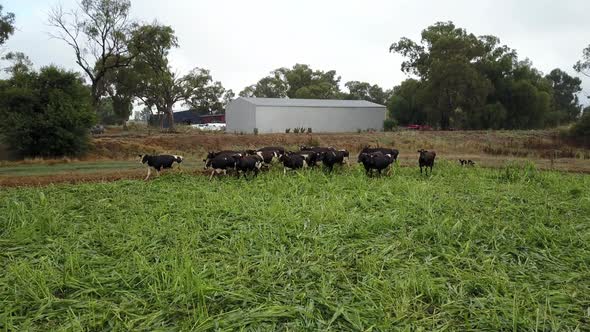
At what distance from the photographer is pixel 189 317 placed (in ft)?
17.3

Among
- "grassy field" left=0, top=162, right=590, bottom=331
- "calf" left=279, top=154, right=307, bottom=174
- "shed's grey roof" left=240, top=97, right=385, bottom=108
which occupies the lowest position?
"grassy field" left=0, top=162, right=590, bottom=331

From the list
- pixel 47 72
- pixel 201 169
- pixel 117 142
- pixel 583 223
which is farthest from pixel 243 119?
pixel 583 223

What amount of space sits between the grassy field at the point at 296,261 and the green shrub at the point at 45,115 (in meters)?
13.7

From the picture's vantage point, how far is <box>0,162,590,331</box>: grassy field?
5.31 m

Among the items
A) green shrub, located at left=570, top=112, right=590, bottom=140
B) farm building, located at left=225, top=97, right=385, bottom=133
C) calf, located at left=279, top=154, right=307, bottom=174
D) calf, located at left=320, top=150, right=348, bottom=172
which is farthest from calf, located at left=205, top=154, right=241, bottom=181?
green shrub, located at left=570, top=112, right=590, bottom=140

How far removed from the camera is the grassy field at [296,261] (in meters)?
5.31

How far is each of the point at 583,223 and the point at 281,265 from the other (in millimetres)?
6812

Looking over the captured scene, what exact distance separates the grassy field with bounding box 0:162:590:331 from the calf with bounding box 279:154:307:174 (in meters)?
4.72

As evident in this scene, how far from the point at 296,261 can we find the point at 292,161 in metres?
10.1

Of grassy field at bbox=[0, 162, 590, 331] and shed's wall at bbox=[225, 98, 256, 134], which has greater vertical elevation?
shed's wall at bbox=[225, 98, 256, 134]

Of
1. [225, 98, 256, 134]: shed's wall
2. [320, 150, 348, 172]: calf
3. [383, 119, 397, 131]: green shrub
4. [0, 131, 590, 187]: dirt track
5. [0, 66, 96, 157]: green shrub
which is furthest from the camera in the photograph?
[383, 119, 397, 131]: green shrub

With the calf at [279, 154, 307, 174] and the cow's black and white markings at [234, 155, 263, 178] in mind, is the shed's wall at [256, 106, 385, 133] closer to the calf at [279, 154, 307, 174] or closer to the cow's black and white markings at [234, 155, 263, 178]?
the calf at [279, 154, 307, 174]

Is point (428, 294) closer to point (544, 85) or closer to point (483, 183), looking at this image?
point (483, 183)

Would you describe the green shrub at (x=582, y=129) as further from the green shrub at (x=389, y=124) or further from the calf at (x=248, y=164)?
the calf at (x=248, y=164)
